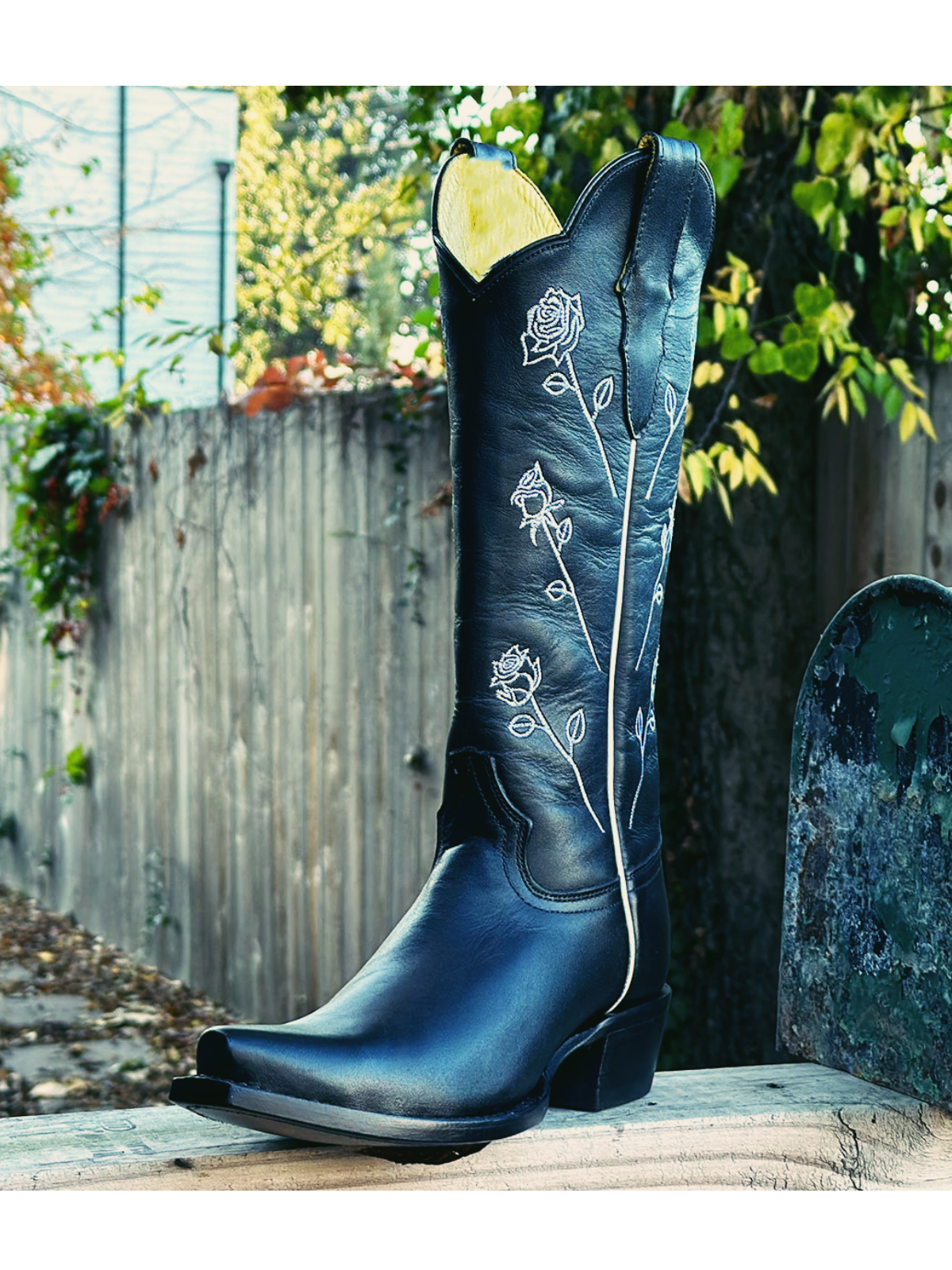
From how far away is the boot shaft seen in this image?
109 centimetres

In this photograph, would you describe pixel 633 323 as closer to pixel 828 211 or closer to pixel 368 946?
pixel 828 211

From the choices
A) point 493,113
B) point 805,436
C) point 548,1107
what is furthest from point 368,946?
point 548,1107

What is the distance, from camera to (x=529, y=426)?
1.11 metres

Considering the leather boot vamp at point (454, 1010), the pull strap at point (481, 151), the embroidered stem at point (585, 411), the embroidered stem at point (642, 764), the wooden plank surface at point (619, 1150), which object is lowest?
the wooden plank surface at point (619, 1150)

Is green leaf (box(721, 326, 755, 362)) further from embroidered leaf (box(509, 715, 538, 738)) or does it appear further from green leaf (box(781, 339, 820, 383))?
embroidered leaf (box(509, 715, 538, 738))

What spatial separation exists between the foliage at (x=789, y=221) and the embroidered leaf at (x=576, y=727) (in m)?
1.18

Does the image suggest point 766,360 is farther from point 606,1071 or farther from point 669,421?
point 606,1071

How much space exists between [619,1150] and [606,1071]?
2.6 inches

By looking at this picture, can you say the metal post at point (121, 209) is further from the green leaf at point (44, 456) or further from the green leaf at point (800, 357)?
the green leaf at point (800, 357)

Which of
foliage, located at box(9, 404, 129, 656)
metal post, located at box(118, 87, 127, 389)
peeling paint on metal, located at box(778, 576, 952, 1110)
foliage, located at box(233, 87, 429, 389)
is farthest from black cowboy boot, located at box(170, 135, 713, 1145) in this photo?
foliage, located at box(233, 87, 429, 389)

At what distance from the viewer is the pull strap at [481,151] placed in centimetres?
111

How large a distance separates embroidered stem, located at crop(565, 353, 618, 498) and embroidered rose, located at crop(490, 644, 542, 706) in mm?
148

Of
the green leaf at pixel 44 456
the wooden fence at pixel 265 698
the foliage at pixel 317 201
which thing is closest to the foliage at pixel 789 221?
the wooden fence at pixel 265 698

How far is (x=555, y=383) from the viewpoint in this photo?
1098 mm
